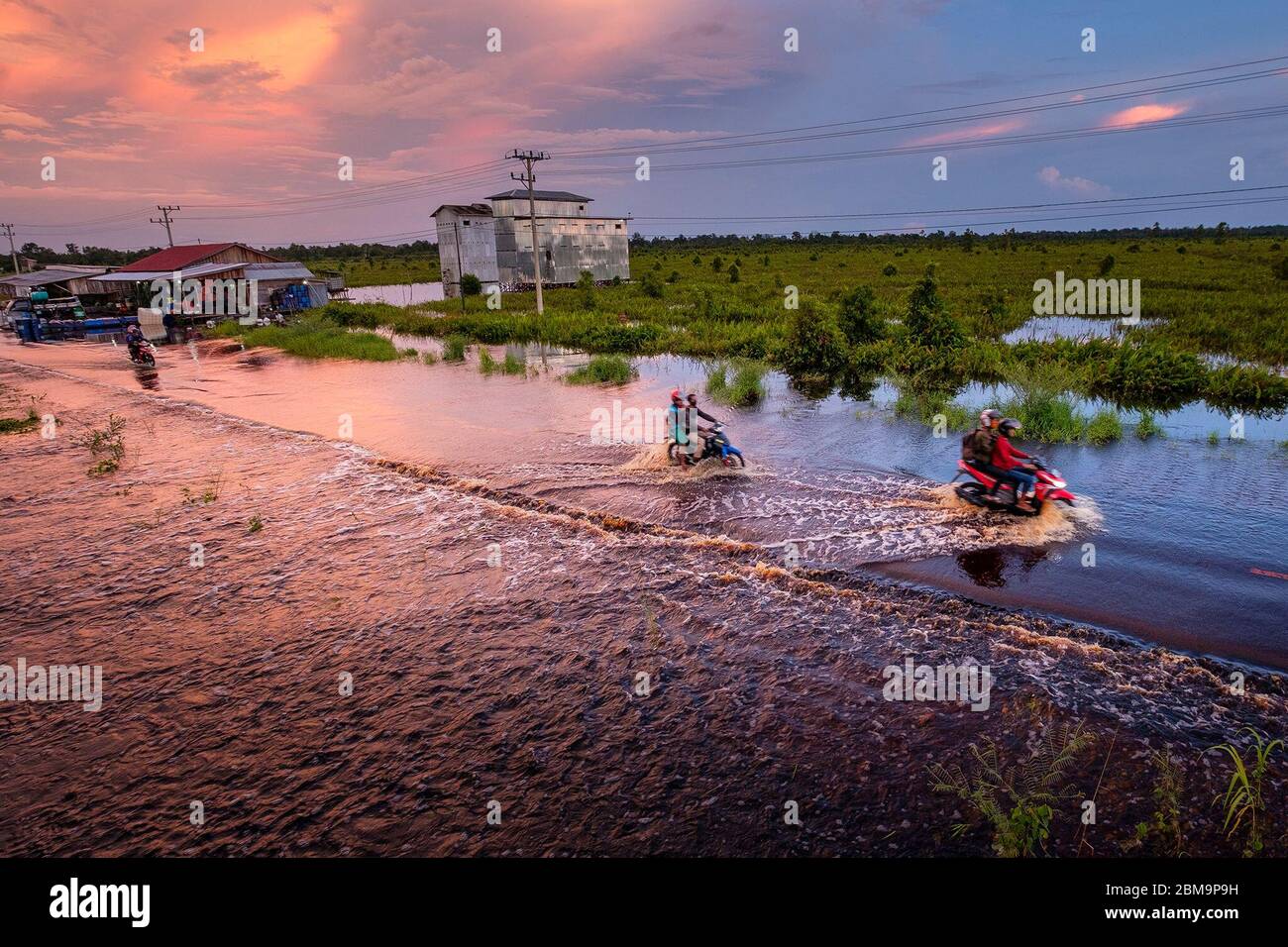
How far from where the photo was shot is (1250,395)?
14.9 metres

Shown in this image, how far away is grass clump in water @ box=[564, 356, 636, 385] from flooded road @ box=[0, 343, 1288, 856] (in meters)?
8.89

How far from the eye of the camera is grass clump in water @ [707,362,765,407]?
17.6 metres

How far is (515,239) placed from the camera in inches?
2023

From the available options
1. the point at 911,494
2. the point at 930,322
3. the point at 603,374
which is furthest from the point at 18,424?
the point at 930,322

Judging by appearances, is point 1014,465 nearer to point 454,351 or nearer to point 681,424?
point 681,424

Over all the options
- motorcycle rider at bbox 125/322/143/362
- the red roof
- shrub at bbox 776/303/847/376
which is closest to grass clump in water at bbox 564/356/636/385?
shrub at bbox 776/303/847/376

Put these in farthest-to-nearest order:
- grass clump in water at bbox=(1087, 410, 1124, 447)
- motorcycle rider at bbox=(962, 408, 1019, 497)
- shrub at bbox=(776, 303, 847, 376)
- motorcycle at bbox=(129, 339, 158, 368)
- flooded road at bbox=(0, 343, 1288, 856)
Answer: motorcycle at bbox=(129, 339, 158, 368) < shrub at bbox=(776, 303, 847, 376) < grass clump in water at bbox=(1087, 410, 1124, 447) < motorcycle rider at bbox=(962, 408, 1019, 497) < flooded road at bbox=(0, 343, 1288, 856)

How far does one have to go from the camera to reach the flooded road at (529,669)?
473 centimetres

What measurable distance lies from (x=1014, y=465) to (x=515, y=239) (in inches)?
1899

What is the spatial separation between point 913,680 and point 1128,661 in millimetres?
2030

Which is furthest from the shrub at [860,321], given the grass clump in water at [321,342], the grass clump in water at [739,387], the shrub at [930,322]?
the grass clump in water at [321,342]

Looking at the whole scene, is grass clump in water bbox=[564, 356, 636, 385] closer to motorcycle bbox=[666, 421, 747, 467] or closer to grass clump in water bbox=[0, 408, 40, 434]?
motorcycle bbox=[666, 421, 747, 467]

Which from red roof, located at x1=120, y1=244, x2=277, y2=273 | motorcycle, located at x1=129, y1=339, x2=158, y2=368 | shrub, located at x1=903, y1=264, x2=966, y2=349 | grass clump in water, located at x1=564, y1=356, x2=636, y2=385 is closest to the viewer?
shrub, located at x1=903, y1=264, x2=966, y2=349
